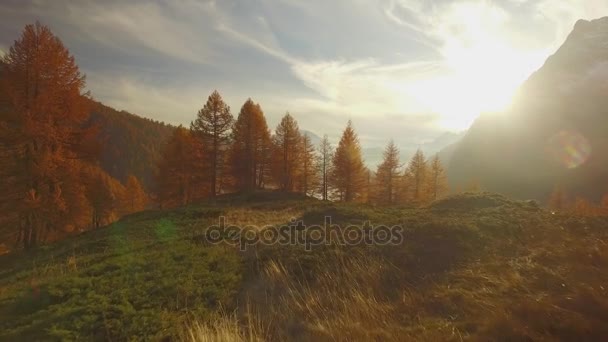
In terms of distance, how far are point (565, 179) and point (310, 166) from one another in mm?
135672

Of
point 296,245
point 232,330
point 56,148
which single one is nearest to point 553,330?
point 232,330

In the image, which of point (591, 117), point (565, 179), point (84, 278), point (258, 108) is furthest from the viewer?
point (591, 117)

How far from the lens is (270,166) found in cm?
4269

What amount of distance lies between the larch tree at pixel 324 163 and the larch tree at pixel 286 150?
443 centimetres

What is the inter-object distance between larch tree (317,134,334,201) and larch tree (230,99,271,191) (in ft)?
26.8

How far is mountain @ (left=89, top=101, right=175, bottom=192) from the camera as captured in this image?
15512cm

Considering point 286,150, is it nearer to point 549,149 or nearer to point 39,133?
point 39,133

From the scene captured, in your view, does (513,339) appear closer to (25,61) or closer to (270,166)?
(25,61)

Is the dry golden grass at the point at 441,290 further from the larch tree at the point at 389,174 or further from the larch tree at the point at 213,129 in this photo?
the larch tree at the point at 389,174

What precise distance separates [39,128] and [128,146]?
545 feet

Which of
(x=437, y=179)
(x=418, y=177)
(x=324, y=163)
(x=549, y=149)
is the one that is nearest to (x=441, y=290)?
(x=324, y=163)

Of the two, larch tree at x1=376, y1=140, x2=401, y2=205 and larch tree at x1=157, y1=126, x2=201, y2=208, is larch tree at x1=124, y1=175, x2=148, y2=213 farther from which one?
larch tree at x1=376, y1=140, x2=401, y2=205

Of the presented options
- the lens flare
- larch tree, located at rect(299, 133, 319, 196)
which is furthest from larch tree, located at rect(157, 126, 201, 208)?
the lens flare

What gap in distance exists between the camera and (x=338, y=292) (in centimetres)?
655
